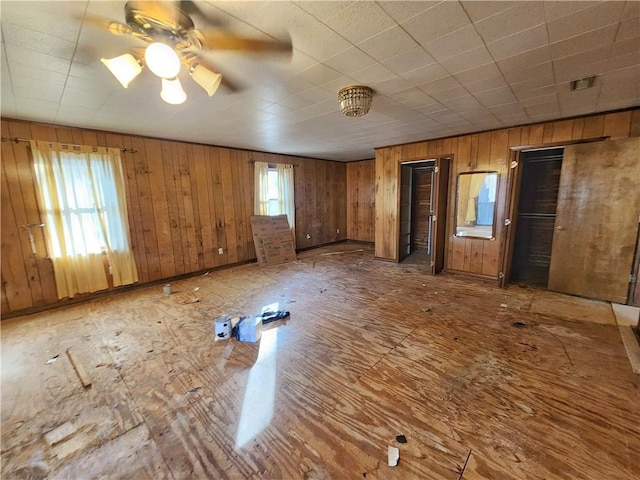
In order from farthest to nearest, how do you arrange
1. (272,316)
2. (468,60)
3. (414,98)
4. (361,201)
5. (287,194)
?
(361,201) → (287,194) → (272,316) → (414,98) → (468,60)

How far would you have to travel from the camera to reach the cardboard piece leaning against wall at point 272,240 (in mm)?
5555

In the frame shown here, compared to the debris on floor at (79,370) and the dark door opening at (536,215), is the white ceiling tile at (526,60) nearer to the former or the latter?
the dark door opening at (536,215)

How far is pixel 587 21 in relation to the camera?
152cm

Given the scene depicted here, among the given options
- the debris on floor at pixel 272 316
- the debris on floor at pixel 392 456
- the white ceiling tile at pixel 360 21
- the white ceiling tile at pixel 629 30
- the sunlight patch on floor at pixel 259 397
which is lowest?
the debris on floor at pixel 392 456

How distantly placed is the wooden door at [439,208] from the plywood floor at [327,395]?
1.34 metres

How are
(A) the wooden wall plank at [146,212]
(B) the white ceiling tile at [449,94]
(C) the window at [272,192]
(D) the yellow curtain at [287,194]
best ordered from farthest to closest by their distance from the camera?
1. (D) the yellow curtain at [287,194]
2. (C) the window at [272,192]
3. (A) the wooden wall plank at [146,212]
4. (B) the white ceiling tile at [449,94]

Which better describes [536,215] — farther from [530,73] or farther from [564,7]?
[564,7]

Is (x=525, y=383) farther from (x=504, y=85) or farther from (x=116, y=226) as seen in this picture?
(x=116, y=226)

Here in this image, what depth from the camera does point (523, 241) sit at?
500 cm

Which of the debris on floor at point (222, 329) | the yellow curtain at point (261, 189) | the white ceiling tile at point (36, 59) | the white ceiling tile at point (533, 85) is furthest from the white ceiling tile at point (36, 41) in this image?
the yellow curtain at point (261, 189)

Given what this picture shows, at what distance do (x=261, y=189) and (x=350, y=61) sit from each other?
4.05m

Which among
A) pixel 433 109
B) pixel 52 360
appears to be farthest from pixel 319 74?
pixel 52 360

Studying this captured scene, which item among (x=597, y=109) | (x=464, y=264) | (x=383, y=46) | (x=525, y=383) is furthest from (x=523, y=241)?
(x=383, y=46)

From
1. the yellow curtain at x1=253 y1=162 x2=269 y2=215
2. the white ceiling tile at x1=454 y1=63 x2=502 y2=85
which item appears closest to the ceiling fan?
the white ceiling tile at x1=454 y1=63 x2=502 y2=85
